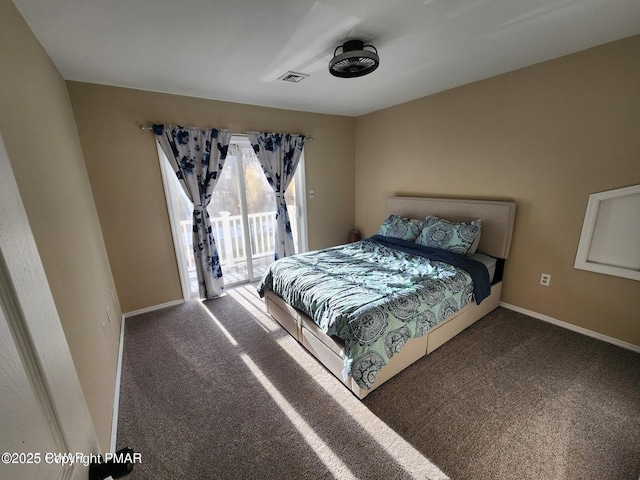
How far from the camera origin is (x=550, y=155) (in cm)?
244

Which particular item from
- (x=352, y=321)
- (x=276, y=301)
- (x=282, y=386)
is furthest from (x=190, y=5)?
(x=282, y=386)

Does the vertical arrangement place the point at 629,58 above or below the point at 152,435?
above

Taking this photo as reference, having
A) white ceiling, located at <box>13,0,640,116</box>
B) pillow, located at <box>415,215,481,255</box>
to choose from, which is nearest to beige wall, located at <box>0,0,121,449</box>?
white ceiling, located at <box>13,0,640,116</box>

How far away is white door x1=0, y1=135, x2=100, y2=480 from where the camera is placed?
0.39 m

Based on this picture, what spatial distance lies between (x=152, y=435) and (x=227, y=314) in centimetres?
142

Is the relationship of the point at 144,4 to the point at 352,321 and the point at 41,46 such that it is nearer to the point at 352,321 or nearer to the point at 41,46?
the point at 41,46

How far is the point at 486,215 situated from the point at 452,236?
45cm

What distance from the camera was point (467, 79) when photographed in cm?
276

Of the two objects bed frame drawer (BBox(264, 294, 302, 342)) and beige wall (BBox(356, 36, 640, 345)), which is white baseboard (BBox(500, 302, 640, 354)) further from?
bed frame drawer (BBox(264, 294, 302, 342))

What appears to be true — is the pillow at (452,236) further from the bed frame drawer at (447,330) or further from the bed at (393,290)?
the bed frame drawer at (447,330)

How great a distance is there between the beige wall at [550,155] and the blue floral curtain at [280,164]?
167 centimetres

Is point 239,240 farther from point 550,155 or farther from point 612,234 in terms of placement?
point 612,234

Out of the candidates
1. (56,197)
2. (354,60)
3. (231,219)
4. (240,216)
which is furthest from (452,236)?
(56,197)

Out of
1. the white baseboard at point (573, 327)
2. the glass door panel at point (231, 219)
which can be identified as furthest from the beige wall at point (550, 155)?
the glass door panel at point (231, 219)
